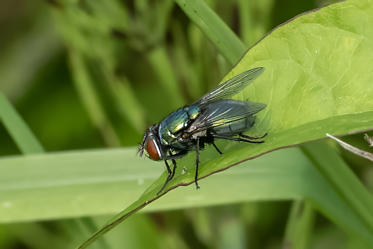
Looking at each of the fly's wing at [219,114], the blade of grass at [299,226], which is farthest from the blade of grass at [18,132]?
the blade of grass at [299,226]

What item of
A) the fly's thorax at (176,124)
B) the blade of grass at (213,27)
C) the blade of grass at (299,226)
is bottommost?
the blade of grass at (299,226)

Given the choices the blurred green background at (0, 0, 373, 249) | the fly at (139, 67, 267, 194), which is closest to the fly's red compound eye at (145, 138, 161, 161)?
the fly at (139, 67, 267, 194)

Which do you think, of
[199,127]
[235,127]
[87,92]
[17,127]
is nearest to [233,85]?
[235,127]

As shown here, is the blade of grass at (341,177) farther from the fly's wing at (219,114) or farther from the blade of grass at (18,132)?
the blade of grass at (18,132)

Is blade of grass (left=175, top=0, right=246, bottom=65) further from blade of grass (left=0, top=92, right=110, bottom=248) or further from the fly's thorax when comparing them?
blade of grass (left=0, top=92, right=110, bottom=248)

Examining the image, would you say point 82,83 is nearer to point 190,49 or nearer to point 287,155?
point 190,49

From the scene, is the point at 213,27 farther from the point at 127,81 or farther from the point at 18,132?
the point at 127,81

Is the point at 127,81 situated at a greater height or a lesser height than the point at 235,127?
greater
